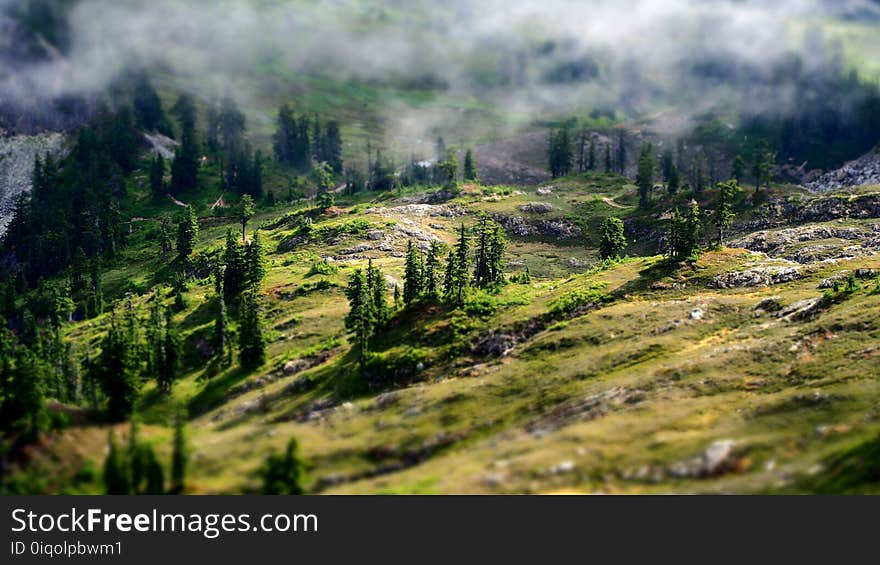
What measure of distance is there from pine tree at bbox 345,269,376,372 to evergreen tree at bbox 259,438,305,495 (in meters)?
35.1

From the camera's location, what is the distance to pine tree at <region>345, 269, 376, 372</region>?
126 meters

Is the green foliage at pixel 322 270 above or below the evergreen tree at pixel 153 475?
below

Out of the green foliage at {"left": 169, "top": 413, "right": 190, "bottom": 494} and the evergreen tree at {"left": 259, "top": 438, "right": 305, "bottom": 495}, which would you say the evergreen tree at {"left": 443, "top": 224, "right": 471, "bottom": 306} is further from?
the green foliage at {"left": 169, "top": 413, "right": 190, "bottom": 494}

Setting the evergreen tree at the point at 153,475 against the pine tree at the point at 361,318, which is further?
the pine tree at the point at 361,318

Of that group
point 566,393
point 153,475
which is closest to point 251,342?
point 153,475

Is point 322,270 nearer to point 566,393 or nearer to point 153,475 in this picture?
point 566,393

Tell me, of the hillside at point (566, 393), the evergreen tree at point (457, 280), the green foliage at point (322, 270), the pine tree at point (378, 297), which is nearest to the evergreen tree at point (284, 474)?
the hillside at point (566, 393)

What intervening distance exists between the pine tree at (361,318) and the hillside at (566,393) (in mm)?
2774

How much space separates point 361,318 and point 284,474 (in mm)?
43574

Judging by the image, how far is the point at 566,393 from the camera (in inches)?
4129

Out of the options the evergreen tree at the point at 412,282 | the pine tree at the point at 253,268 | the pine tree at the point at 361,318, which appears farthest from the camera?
the pine tree at the point at 253,268

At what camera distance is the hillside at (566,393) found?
84125 millimetres

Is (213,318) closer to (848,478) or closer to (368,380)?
(368,380)

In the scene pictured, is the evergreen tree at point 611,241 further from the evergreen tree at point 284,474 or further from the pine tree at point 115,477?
the pine tree at point 115,477
